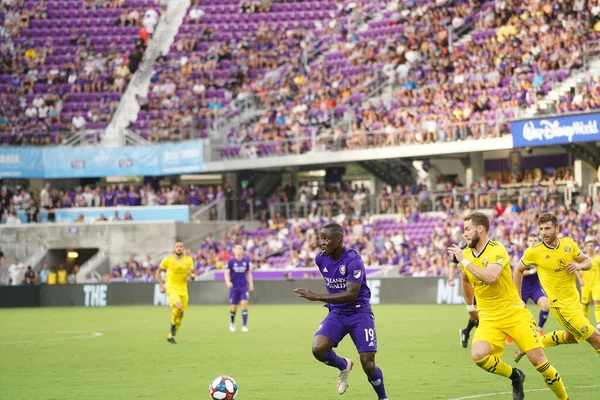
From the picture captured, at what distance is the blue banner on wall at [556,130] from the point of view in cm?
3766

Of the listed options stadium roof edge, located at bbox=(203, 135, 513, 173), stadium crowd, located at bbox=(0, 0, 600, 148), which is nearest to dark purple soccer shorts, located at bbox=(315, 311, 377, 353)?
stadium crowd, located at bbox=(0, 0, 600, 148)

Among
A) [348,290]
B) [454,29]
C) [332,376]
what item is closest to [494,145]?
[454,29]

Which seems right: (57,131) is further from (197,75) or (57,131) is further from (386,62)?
(386,62)

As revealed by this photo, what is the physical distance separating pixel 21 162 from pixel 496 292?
43194 mm

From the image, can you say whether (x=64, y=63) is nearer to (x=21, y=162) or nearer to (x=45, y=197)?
(x=21, y=162)

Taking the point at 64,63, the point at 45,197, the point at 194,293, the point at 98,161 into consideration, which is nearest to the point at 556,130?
the point at 194,293

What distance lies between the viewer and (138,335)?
84.5 feet

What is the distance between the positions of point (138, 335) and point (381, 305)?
1404cm

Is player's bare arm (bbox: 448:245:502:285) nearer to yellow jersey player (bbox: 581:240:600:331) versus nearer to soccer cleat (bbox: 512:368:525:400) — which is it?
soccer cleat (bbox: 512:368:525:400)

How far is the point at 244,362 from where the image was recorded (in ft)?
60.0

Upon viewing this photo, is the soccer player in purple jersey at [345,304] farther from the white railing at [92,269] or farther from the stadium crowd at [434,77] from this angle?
the white railing at [92,269]

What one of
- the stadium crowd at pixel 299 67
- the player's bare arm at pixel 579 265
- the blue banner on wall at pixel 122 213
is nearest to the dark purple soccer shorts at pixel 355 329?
the player's bare arm at pixel 579 265

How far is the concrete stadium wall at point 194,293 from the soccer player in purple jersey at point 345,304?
25.9 metres

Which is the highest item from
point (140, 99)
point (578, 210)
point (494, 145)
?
point (140, 99)
